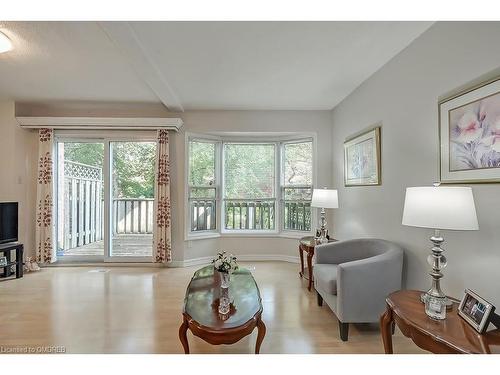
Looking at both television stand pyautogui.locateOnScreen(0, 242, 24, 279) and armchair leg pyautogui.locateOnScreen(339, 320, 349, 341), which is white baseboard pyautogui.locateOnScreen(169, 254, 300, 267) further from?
television stand pyautogui.locateOnScreen(0, 242, 24, 279)

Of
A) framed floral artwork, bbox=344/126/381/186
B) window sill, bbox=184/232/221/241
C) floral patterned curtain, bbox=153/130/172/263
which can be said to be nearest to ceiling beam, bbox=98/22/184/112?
floral patterned curtain, bbox=153/130/172/263

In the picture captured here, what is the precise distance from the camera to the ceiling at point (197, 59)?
2.07m

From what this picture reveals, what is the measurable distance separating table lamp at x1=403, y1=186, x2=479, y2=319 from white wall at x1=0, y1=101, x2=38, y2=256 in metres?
5.15

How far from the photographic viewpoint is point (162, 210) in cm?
402

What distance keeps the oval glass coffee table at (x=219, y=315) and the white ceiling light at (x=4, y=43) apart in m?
2.71

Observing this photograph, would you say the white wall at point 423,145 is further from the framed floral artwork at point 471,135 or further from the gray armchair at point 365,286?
the gray armchair at point 365,286

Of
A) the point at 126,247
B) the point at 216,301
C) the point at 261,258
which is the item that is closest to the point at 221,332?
the point at 216,301

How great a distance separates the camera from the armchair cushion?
2.27m

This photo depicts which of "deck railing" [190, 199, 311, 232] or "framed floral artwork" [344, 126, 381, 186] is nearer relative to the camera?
A: "framed floral artwork" [344, 126, 381, 186]

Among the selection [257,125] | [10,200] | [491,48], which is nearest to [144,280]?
[10,200]

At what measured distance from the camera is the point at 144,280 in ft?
11.5

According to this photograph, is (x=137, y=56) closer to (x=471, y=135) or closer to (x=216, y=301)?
(x=216, y=301)

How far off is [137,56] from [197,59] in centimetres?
57

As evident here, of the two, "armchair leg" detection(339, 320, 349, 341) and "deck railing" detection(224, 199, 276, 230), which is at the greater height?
"deck railing" detection(224, 199, 276, 230)
